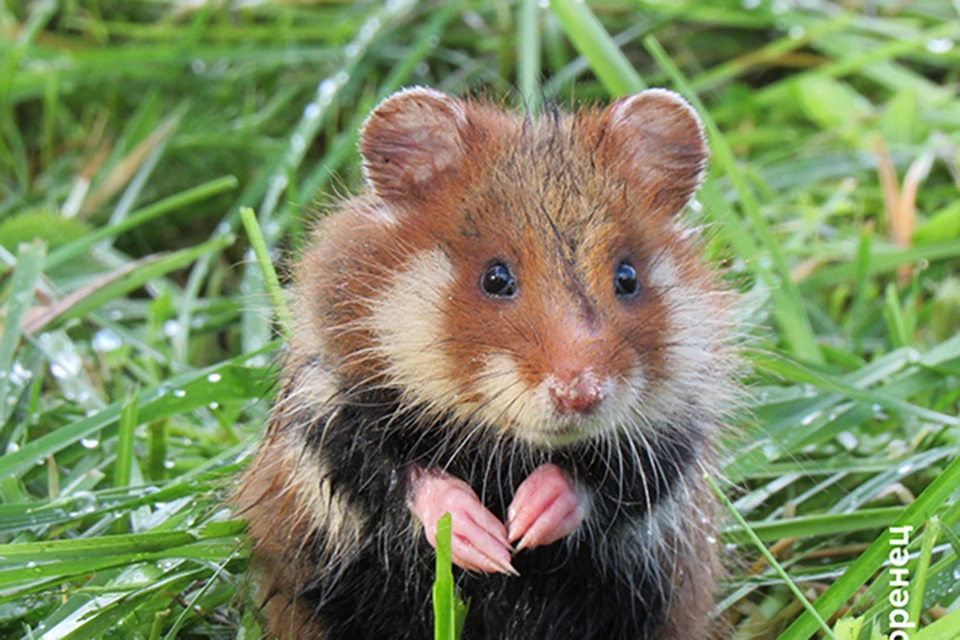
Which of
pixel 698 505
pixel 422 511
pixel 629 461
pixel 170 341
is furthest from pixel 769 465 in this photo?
pixel 170 341

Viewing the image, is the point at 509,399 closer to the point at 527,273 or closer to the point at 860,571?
the point at 527,273

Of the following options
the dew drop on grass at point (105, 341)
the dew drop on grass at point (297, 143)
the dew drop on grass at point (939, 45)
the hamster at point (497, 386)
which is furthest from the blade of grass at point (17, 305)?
the dew drop on grass at point (939, 45)

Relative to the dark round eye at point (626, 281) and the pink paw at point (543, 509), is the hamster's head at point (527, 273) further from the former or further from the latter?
the pink paw at point (543, 509)

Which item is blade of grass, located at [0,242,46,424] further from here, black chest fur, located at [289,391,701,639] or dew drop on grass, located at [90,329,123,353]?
black chest fur, located at [289,391,701,639]

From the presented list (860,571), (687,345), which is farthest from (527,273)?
(860,571)

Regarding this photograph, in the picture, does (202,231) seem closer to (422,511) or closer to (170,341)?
(170,341)

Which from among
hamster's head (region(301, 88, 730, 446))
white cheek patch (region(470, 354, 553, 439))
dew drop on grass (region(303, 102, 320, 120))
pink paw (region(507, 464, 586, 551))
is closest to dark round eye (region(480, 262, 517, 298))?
hamster's head (region(301, 88, 730, 446))
